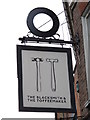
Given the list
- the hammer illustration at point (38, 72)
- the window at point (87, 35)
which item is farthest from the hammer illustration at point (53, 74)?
the window at point (87, 35)

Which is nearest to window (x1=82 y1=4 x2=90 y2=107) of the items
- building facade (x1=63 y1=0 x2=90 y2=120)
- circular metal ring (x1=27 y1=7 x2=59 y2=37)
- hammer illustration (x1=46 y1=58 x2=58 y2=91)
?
building facade (x1=63 y1=0 x2=90 y2=120)

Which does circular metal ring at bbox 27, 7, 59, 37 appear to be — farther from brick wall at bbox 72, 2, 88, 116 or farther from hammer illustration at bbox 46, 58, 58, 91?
brick wall at bbox 72, 2, 88, 116

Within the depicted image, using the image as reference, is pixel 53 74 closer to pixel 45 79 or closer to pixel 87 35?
pixel 45 79

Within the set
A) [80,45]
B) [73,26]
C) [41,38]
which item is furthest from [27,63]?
[73,26]

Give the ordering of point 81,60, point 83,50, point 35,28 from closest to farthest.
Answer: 1. point 35,28
2. point 83,50
3. point 81,60

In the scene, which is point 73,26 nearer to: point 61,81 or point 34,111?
point 61,81

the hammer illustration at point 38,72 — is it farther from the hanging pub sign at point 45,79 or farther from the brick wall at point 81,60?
the brick wall at point 81,60

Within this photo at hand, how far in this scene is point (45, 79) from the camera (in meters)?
7.80

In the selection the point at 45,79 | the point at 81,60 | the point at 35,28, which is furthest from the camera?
the point at 81,60

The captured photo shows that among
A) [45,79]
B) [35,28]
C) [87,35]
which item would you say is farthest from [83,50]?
[45,79]

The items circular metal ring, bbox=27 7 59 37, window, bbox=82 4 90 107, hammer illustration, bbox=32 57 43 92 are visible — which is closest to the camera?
hammer illustration, bbox=32 57 43 92

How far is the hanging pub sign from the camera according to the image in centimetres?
752

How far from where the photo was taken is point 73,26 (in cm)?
1035

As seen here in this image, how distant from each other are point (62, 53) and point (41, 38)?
0.56m
